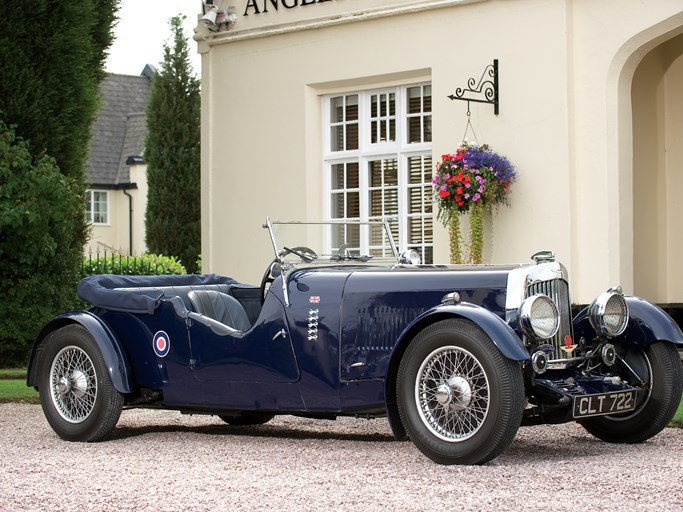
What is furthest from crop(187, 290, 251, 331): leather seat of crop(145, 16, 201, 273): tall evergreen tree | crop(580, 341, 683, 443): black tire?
crop(145, 16, 201, 273): tall evergreen tree

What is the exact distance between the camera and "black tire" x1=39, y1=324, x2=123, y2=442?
23.5ft

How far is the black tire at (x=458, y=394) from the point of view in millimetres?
5648

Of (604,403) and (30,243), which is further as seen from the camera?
(30,243)

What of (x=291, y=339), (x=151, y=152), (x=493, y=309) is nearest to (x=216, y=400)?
(x=291, y=339)

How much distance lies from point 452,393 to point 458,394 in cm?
3

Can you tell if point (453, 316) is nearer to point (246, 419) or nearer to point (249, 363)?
point (249, 363)

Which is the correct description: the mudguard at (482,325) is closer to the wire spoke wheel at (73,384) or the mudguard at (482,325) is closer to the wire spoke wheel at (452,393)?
the wire spoke wheel at (452,393)

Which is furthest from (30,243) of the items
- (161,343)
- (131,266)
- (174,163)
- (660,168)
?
(174,163)

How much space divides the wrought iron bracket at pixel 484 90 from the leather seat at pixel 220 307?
4.41 m

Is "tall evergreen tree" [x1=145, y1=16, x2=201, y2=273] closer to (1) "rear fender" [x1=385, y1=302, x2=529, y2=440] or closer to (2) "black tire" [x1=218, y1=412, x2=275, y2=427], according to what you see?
(2) "black tire" [x1=218, y1=412, x2=275, y2=427]

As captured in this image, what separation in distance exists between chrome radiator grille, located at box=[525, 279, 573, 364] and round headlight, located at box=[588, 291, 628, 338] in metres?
0.14

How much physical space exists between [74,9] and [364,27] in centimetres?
360

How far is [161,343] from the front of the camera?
23.6ft

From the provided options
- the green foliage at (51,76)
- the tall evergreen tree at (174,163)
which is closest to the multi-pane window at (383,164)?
the green foliage at (51,76)
